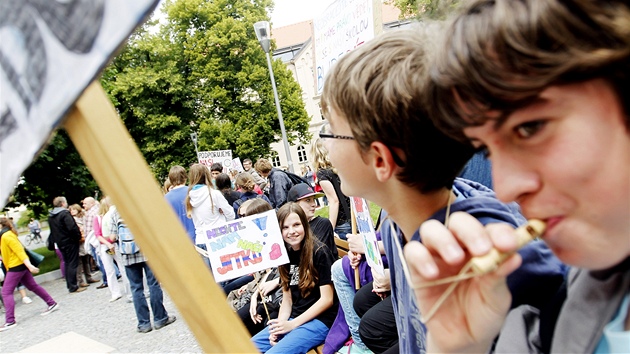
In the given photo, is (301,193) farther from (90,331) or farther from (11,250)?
(11,250)

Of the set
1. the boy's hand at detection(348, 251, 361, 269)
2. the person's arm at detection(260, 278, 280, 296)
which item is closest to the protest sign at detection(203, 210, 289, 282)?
the person's arm at detection(260, 278, 280, 296)

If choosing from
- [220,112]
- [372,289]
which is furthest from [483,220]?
[220,112]

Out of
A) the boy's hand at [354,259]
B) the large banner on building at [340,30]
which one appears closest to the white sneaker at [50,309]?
the large banner on building at [340,30]

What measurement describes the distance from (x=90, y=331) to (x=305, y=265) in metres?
5.06

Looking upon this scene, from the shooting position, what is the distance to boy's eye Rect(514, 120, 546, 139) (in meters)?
0.76

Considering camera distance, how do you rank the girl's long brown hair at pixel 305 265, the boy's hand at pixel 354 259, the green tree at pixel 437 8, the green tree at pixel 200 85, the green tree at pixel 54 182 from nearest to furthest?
the green tree at pixel 437 8 < the boy's hand at pixel 354 259 < the girl's long brown hair at pixel 305 265 < the green tree at pixel 54 182 < the green tree at pixel 200 85

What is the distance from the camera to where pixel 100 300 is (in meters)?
9.27

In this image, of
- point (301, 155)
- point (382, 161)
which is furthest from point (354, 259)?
point (301, 155)

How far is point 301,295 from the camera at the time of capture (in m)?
3.68

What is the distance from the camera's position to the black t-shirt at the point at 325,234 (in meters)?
3.92

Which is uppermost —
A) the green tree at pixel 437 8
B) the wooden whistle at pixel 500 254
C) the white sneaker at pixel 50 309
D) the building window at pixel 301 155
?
the green tree at pixel 437 8

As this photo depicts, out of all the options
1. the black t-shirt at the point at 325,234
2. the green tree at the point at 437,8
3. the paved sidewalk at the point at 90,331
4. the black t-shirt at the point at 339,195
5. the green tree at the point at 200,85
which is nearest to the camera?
the green tree at the point at 437,8

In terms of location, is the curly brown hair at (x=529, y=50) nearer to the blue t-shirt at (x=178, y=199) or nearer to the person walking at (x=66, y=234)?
the blue t-shirt at (x=178, y=199)

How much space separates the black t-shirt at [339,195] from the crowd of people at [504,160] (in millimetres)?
3496
